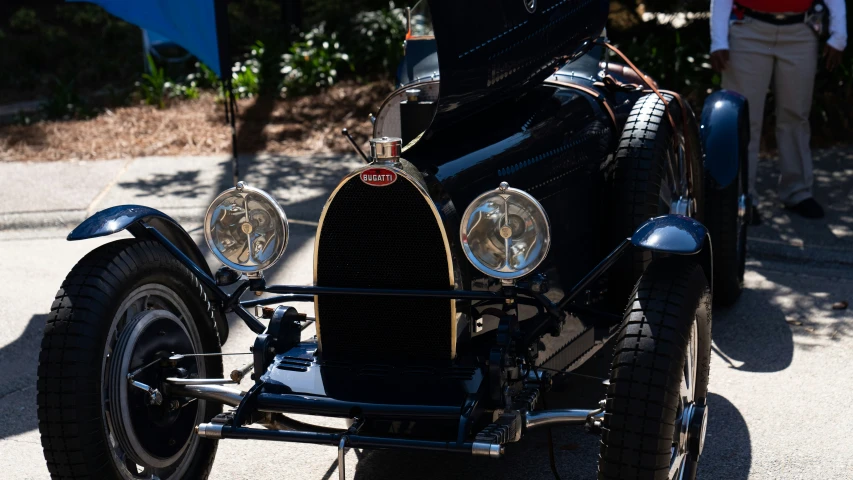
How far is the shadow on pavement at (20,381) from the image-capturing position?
4.00 meters

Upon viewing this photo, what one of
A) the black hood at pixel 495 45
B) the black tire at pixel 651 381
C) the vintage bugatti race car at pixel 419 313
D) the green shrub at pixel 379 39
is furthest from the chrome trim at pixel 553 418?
the green shrub at pixel 379 39

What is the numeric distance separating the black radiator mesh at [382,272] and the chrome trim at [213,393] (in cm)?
33

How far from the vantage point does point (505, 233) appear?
2.87m

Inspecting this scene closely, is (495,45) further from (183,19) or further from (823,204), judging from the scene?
(823,204)

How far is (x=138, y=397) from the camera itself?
10.2ft

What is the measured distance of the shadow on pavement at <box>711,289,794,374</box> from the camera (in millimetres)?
4430

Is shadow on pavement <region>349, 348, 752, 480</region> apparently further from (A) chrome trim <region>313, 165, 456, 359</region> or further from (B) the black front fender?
(B) the black front fender

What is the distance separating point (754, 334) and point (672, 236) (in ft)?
6.82

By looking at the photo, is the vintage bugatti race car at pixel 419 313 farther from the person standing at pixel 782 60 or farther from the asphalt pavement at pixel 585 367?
the person standing at pixel 782 60

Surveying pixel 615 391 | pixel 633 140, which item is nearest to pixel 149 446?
pixel 615 391

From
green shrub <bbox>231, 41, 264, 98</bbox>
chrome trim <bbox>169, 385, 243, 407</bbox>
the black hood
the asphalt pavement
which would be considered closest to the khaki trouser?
the asphalt pavement

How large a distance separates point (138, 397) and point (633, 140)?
6.92ft

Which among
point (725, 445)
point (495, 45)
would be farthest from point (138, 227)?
point (725, 445)

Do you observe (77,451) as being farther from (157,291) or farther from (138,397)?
(157,291)
